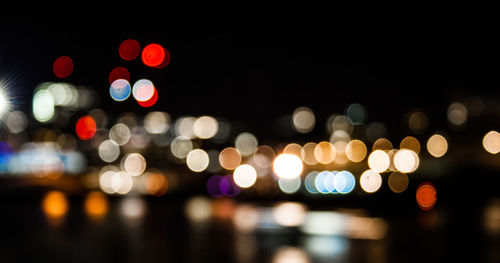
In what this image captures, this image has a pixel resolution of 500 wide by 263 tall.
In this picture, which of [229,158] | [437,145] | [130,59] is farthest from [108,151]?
[437,145]

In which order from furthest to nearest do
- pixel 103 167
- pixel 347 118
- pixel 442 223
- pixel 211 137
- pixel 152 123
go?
pixel 347 118, pixel 211 137, pixel 152 123, pixel 103 167, pixel 442 223

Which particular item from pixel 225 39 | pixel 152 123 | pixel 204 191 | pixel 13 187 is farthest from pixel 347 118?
pixel 225 39

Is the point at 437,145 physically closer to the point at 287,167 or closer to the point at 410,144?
the point at 410,144

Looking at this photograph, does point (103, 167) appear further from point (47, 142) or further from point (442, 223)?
point (442, 223)

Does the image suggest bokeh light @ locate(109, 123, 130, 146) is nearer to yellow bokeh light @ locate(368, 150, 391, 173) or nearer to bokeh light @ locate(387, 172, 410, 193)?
yellow bokeh light @ locate(368, 150, 391, 173)

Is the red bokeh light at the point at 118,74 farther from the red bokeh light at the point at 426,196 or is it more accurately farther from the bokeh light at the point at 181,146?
the red bokeh light at the point at 426,196

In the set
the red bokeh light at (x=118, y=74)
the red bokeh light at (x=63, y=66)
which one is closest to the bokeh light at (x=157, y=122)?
the red bokeh light at (x=118, y=74)
